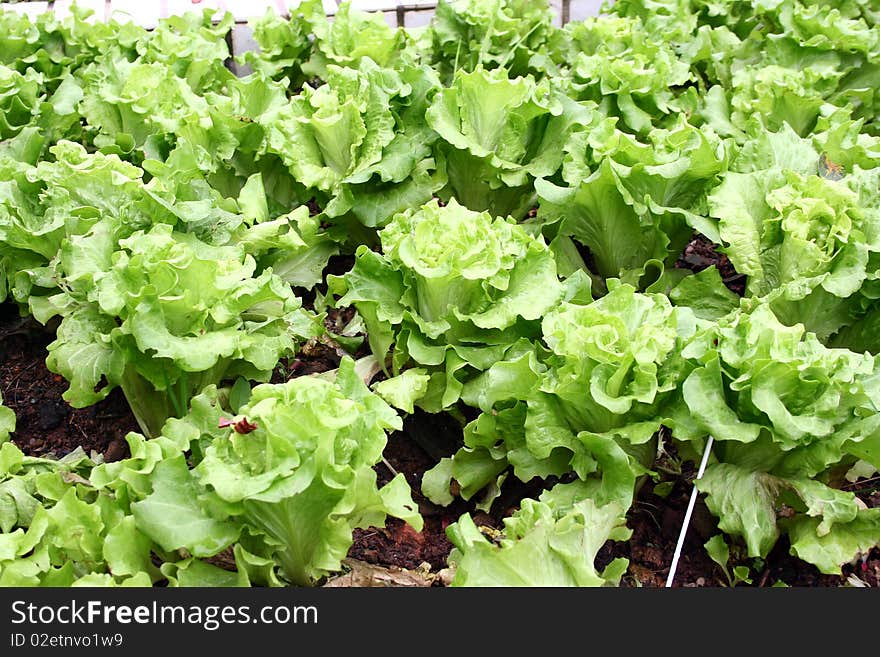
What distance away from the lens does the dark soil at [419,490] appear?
8.85 feet

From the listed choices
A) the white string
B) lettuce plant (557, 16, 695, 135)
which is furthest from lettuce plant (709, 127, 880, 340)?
lettuce plant (557, 16, 695, 135)

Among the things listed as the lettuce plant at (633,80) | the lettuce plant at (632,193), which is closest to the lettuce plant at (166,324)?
the lettuce plant at (632,193)

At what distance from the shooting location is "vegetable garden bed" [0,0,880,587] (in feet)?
7.50

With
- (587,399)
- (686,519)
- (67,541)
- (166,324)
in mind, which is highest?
(166,324)

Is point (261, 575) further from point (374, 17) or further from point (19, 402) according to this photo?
point (374, 17)

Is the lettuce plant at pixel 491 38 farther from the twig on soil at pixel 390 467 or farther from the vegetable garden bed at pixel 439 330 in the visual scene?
the twig on soil at pixel 390 467

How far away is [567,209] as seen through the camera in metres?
3.26

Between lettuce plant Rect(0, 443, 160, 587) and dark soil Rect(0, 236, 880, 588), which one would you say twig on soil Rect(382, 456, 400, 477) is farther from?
lettuce plant Rect(0, 443, 160, 587)

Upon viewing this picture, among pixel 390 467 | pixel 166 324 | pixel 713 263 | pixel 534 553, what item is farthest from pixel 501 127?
pixel 534 553

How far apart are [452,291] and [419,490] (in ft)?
2.02

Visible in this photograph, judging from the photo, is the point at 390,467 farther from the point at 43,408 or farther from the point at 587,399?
the point at 43,408

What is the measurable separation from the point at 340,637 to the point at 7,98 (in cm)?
272

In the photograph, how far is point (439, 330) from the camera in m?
2.82

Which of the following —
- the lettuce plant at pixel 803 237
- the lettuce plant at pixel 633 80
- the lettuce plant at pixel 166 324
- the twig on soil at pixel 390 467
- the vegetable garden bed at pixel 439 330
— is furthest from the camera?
the lettuce plant at pixel 633 80
